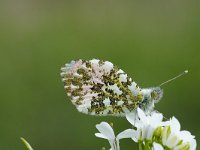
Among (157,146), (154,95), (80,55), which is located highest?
(80,55)

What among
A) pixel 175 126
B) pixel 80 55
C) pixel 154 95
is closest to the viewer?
pixel 175 126

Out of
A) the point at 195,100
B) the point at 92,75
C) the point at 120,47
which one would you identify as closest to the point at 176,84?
the point at 195,100

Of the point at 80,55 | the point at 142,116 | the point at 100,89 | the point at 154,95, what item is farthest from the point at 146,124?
the point at 80,55

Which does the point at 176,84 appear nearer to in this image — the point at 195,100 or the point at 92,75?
the point at 195,100

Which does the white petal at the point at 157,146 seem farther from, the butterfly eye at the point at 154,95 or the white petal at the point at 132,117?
the butterfly eye at the point at 154,95

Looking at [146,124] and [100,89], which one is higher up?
[100,89]

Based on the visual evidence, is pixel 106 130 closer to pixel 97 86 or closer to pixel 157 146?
pixel 157 146

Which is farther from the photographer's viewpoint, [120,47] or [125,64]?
[120,47]
